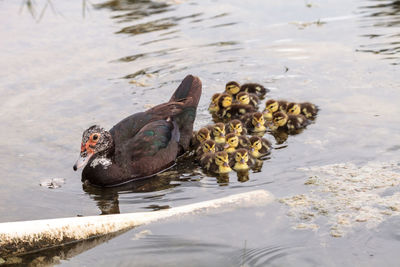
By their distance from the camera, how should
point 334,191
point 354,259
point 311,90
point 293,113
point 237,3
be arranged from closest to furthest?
1. point 354,259
2. point 334,191
3. point 293,113
4. point 311,90
5. point 237,3

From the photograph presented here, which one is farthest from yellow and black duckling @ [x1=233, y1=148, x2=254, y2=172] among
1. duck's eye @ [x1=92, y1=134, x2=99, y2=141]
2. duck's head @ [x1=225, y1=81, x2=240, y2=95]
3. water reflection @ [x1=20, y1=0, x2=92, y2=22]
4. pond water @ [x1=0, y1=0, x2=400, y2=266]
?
water reflection @ [x1=20, y1=0, x2=92, y2=22]

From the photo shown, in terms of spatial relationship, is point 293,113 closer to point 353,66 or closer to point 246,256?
point 353,66

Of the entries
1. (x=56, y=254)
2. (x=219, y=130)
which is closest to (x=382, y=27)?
(x=219, y=130)

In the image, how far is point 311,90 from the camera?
7.70 meters

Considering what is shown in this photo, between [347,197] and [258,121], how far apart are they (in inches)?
73.9

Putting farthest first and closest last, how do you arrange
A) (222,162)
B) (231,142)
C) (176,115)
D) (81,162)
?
1. (176,115)
2. (231,142)
3. (222,162)
4. (81,162)

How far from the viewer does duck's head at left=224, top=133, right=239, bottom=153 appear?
6516 millimetres

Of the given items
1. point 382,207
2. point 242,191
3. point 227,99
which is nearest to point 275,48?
point 227,99

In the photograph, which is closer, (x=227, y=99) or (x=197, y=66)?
(x=227, y=99)

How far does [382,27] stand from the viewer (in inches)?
356

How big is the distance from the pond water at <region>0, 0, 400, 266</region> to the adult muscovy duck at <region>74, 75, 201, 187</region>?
0.14 m

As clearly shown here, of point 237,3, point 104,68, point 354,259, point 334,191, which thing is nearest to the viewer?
point 354,259

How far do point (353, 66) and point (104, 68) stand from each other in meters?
2.96

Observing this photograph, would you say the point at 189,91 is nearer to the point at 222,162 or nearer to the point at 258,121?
the point at 258,121
